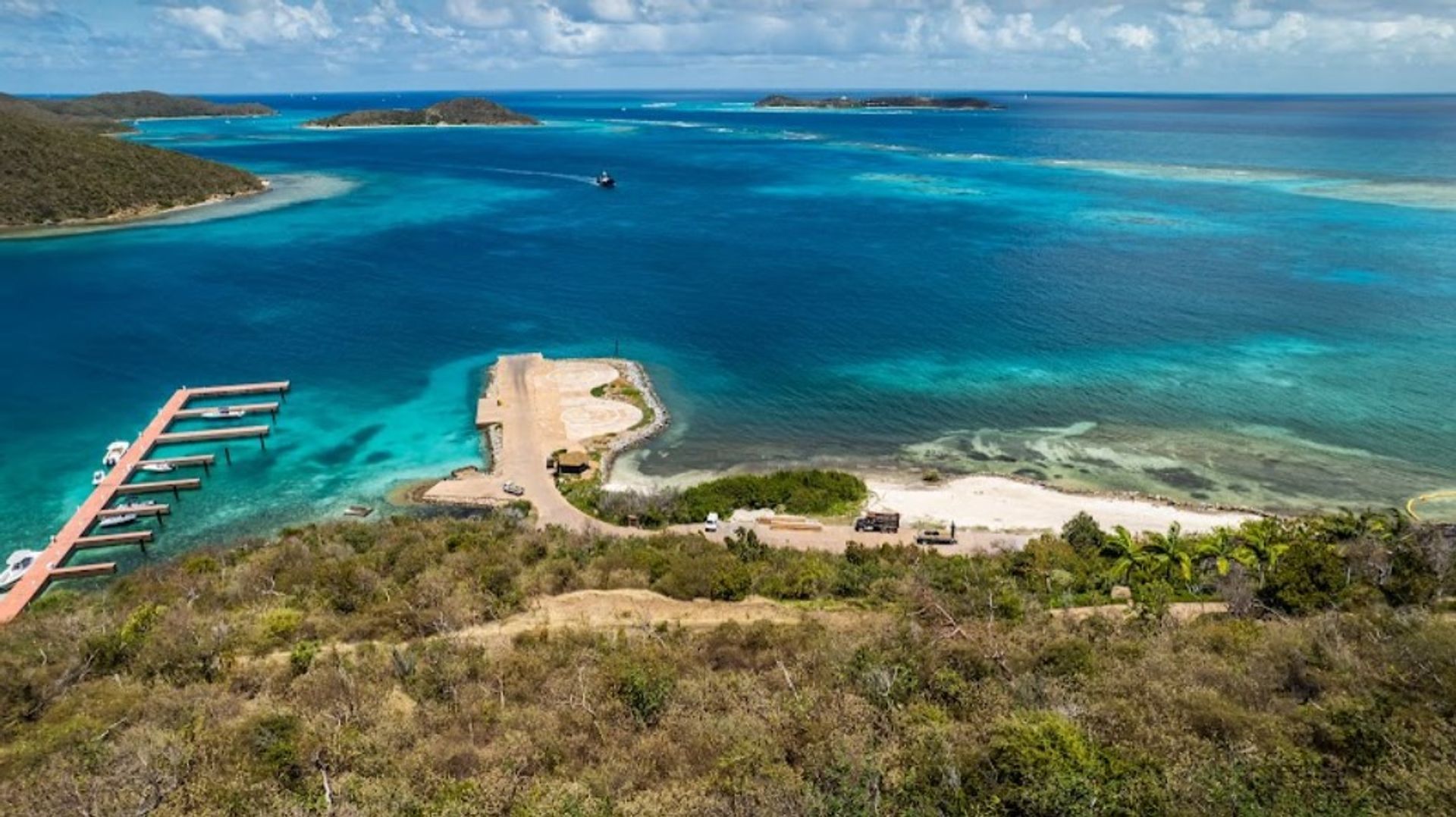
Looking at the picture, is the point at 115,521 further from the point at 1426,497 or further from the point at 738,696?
the point at 1426,497

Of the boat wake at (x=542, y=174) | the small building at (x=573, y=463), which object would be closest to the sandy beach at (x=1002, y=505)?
the small building at (x=573, y=463)

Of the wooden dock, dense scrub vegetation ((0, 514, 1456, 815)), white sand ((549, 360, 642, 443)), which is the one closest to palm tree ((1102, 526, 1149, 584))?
dense scrub vegetation ((0, 514, 1456, 815))

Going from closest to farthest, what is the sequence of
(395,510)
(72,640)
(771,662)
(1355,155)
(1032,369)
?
(771,662) < (72,640) < (395,510) < (1032,369) < (1355,155)

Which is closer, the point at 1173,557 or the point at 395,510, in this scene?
the point at 1173,557

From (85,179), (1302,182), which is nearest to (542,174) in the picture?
(85,179)

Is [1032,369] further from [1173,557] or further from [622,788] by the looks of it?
[622,788]

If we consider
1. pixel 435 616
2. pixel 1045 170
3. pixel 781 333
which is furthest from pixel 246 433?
pixel 1045 170

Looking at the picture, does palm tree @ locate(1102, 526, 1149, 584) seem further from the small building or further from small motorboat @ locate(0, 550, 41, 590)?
small motorboat @ locate(0, 550, 41, 590)
